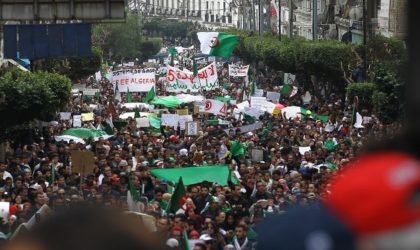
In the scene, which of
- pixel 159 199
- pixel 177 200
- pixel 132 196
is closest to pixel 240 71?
pixel 159 199

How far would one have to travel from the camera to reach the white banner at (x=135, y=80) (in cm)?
4138

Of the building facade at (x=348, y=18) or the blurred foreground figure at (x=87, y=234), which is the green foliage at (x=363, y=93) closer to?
the building facade at (x=348, y=18)

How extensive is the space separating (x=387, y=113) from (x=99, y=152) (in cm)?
689

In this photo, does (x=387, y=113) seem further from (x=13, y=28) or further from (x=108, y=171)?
(x=108, y=171)

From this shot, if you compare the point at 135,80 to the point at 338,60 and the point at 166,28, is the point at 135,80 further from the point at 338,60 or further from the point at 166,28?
the point at 166,28

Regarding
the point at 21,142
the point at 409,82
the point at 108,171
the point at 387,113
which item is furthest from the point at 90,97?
the point at 409,82

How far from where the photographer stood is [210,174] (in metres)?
16.9

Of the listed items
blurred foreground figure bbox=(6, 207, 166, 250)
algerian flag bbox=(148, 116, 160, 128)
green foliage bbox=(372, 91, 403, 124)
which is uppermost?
blurred foreground figure bbox=(6, 207, 166, 250)

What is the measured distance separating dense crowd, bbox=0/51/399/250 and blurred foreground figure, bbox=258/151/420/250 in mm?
4033

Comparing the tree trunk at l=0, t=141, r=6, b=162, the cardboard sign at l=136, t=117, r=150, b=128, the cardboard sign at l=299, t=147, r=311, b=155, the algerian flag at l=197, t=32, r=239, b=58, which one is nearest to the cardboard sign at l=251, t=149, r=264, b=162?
the cardboard sign at l=299, t=147, r=311, b=155

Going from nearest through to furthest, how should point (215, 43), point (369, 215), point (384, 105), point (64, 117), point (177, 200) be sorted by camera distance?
point (369, 215)
point (177, 200)
point (384, 105)
point (64, 117)
point (215, 43)

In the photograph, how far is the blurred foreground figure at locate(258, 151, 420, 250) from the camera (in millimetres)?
1396

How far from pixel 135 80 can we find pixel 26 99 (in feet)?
47.6

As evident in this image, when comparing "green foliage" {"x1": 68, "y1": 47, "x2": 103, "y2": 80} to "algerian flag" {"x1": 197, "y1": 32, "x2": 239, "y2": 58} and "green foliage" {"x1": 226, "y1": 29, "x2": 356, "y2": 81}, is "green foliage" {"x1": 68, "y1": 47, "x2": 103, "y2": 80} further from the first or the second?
"green foliage" {"x1": 226, "y1": 29, "x2": 356, "y2": 81}
